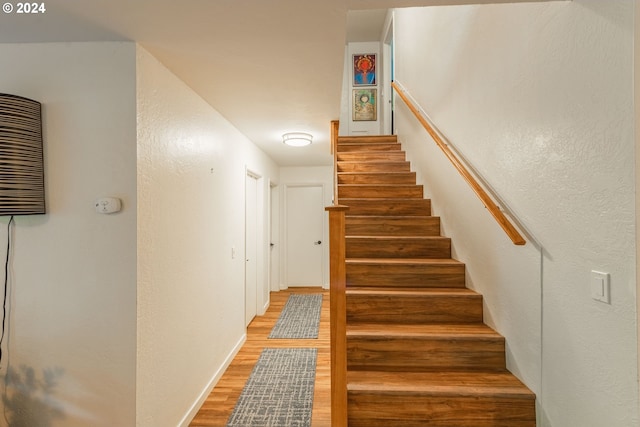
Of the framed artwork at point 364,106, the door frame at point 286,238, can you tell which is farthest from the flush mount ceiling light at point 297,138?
the framed artwork at point 364,106

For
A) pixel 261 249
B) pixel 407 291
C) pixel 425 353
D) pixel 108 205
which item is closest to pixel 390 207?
pixel 407 291

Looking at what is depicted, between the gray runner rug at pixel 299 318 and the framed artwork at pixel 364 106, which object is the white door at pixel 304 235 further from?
the framed artwork at pixel 364 106

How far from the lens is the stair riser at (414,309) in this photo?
2125mm

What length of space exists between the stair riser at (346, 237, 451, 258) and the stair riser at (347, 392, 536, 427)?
1.17 metres

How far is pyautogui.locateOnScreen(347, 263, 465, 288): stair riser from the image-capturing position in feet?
7.76

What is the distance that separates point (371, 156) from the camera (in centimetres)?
405

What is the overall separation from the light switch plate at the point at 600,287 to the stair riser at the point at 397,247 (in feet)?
4.76

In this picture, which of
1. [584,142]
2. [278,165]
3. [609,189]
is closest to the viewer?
[609,189]

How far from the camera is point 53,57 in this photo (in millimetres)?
1594

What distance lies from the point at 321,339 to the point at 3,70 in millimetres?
3272

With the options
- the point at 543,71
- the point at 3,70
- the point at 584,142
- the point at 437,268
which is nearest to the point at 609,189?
the point at 584,142

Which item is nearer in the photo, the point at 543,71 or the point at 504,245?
the point at 543,71

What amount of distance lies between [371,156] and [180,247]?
273 cm

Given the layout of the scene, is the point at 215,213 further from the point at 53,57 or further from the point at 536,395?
the point at 536,395
